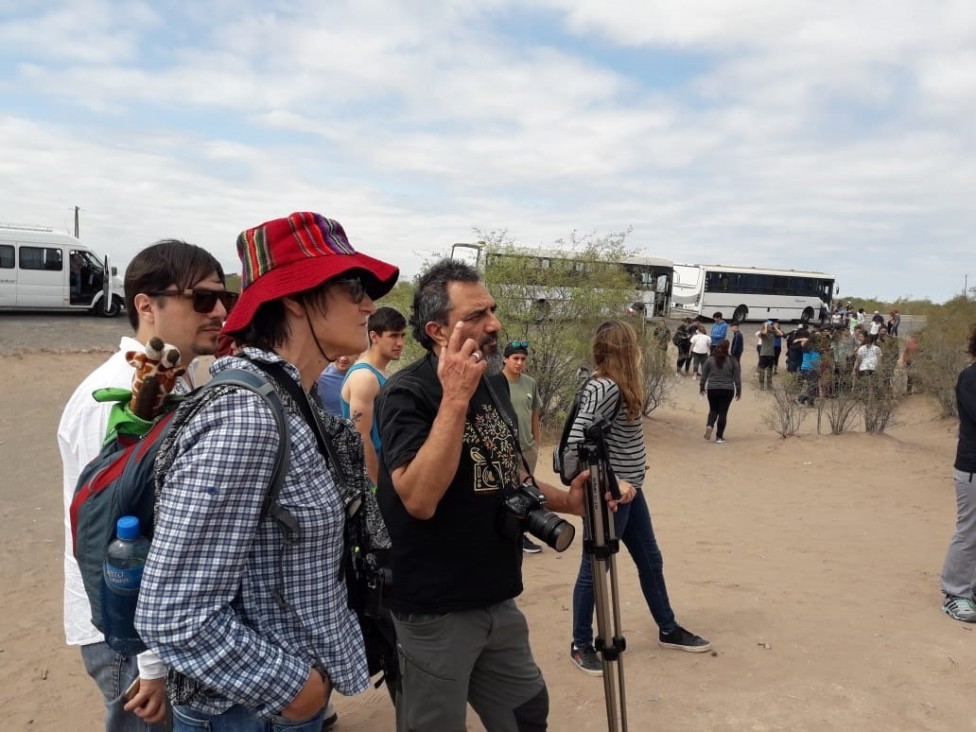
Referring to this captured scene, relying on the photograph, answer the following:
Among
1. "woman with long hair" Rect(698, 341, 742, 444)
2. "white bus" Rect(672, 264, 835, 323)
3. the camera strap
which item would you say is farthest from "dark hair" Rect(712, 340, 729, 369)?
"white bus" Rect(672, 264, 835, 323)

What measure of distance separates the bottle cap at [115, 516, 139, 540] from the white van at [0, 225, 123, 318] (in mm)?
23601

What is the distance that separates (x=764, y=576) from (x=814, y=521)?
2477mm

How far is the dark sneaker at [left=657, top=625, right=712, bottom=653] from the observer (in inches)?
160

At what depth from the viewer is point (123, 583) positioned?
1401 mm

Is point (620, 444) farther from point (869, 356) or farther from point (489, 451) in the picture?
point (869, 356)

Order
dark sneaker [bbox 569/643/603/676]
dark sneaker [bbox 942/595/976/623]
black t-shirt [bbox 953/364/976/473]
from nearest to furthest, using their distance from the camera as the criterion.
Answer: dark sneaker [bbox 569/643/603/676]
black t-shirt [bbox 953/364/976/473]
dark sneaker [bbox 942/595/976/623]

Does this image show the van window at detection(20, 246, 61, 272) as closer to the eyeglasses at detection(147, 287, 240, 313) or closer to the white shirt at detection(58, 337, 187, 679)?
the eyeglasses at detection(147, 287, 240, 313)

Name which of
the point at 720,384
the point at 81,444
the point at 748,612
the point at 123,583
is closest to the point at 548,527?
the point at 123,583

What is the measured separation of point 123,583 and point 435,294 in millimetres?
1270

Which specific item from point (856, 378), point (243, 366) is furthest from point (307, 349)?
point (856, 378)

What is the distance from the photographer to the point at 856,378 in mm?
11609

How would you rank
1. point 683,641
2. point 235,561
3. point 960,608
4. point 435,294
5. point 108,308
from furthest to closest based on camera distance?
point 108,308 → point 960,608 → point 683,641 → point 435,294 → point 235,561

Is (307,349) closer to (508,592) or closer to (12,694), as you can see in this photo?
(508,592)

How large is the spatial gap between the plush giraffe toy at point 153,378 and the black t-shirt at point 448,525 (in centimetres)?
A: 74
